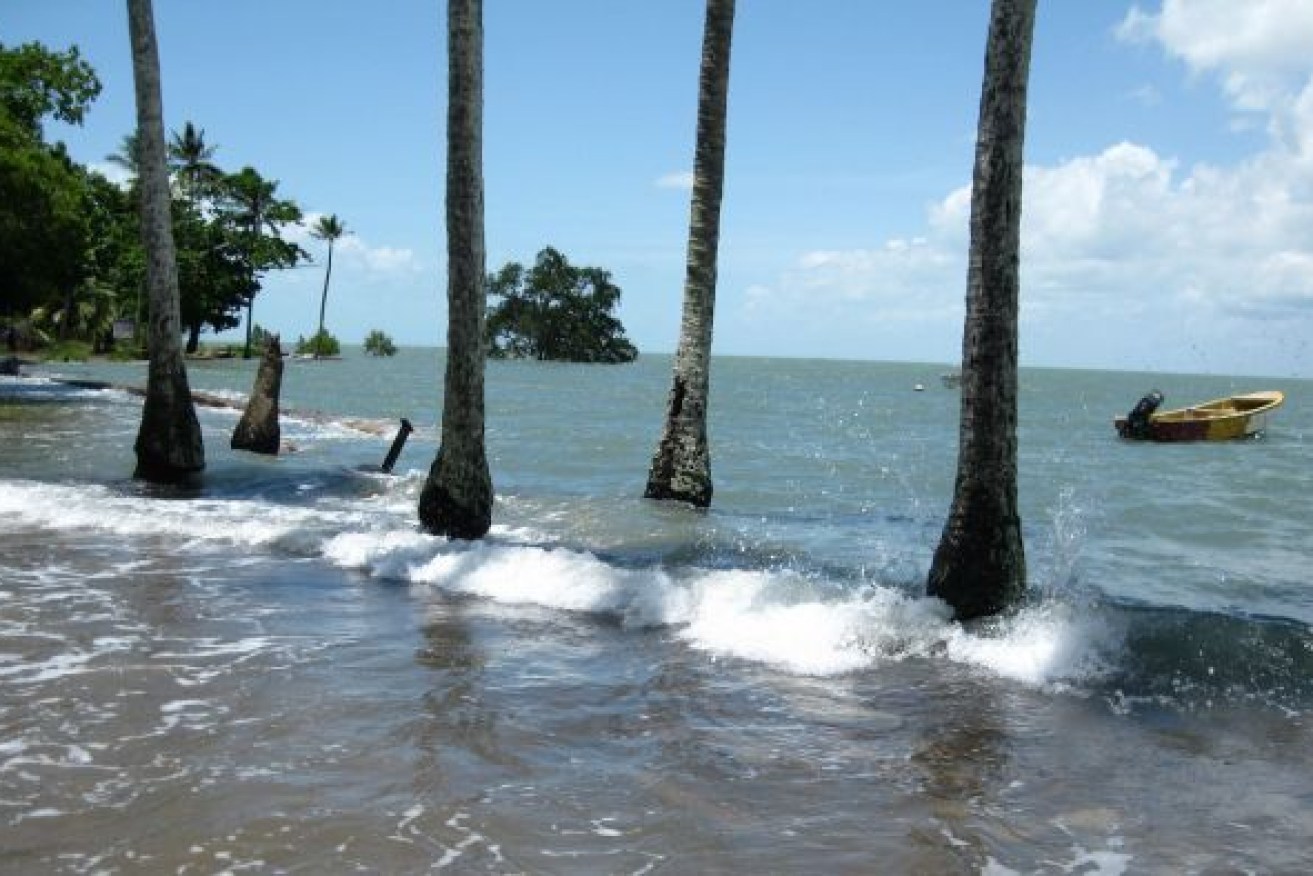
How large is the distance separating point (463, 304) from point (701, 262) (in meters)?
3.77

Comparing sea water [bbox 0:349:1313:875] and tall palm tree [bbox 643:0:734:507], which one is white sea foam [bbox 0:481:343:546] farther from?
tall palm tree [bbox 643:0:734:507]

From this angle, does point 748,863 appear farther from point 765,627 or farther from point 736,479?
point 736,479

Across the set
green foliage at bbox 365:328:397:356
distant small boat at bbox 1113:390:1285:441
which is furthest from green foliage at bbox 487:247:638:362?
distant small boat at bbox 1113:390:1285:441

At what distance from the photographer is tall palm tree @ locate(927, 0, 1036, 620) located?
8180 millimetres

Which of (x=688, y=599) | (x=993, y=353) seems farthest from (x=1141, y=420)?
(x=688, y=599)

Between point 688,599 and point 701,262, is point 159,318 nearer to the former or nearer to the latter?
point 701,262

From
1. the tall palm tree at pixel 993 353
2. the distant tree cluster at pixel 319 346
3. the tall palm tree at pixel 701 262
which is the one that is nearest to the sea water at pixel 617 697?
the tall palm tree at pixel 993 353

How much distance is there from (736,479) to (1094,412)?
143 ft

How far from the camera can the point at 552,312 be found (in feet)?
384

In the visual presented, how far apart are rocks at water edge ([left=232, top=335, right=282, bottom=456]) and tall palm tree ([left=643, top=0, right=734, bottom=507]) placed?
876 cm

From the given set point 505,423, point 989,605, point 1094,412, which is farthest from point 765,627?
point 1094,412

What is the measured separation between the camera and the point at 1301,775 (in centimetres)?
589

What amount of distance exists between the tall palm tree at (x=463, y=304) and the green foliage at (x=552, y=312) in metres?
105

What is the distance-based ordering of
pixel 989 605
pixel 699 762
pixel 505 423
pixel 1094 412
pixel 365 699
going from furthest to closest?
pixel 1094 412
pixel 505 423
pixel 989 605
pixel 365 699
pixel 699 762
